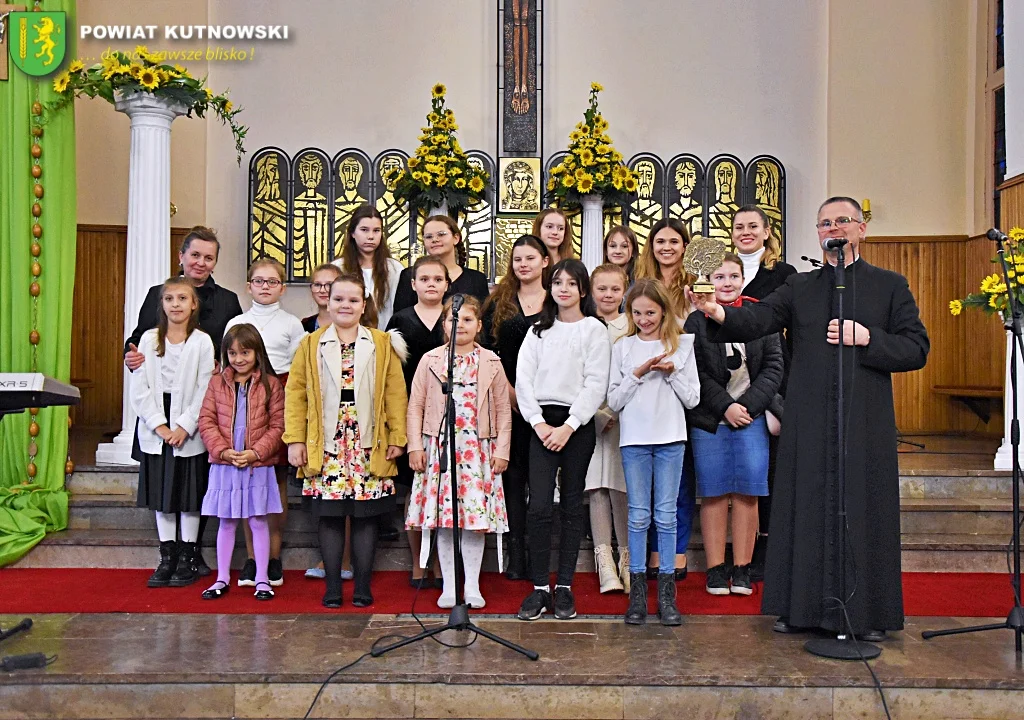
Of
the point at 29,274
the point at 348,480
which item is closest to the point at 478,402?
the point at 348,480

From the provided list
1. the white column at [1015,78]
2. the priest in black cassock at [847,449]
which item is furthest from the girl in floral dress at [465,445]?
the white column at [1015,78]

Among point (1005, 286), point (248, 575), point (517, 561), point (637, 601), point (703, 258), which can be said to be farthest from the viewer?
point (1005, 286)

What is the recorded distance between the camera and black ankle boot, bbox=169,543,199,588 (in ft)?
15.2

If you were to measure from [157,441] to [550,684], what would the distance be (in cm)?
240

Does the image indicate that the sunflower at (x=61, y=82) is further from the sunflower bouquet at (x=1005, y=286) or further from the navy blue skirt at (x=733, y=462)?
the sunflower bouquet at (x=1005, y=286)

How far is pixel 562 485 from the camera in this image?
4.27m

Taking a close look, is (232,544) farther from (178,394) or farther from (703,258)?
(703,258)

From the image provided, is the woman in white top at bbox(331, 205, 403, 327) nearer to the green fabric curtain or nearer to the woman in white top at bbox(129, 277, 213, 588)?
the woman in white top at bbox(129, 277, 213, 588)

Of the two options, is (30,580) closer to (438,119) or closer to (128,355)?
(128,355)

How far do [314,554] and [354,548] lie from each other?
0.76 metres

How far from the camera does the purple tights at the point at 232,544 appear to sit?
4.50 meters

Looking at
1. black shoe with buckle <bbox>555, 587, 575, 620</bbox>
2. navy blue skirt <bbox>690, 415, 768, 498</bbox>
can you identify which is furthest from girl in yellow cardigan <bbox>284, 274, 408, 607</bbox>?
navy blue skirt <bbox>690, 415, 768, 498</bbox>

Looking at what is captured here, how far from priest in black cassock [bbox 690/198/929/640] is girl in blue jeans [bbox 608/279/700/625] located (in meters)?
0.47

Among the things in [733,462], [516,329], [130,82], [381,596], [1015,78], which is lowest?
[381,596]
